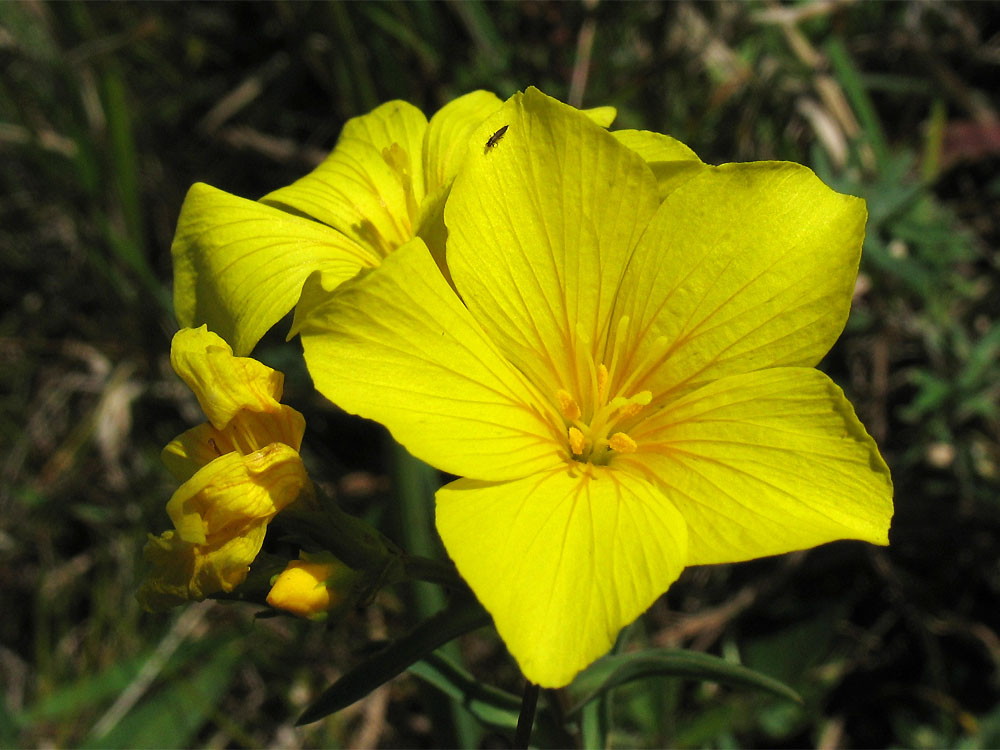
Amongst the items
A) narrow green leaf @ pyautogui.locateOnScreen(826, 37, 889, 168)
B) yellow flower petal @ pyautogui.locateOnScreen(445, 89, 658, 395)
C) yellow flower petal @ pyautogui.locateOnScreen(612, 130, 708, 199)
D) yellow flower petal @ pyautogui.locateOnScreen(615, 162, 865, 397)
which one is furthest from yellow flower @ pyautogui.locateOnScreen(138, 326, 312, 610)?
narrow green leaf @ pyautogui.locateOnScreen(826, 37, 889, 168)

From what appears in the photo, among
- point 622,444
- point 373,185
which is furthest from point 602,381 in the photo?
point 373,185

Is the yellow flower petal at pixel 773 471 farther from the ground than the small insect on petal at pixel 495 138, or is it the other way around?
the small insect on petal at pixel 495 138

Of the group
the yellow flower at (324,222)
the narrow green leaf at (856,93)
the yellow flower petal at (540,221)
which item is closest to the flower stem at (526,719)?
the yellow flower petal at (540,221)

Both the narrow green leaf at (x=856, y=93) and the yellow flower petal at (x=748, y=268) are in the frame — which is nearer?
the yellow flower petal at (x=748, y=268)

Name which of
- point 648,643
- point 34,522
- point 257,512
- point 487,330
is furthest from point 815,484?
point 34,522

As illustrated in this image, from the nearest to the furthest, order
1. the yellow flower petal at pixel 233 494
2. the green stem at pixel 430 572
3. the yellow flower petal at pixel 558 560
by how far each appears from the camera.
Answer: the yellow flower petal at pixel 558 560
the yellow flower petal at pixel 233 494
the green stem at pixel 430 572

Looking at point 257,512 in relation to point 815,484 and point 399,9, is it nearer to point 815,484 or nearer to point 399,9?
point 815,484

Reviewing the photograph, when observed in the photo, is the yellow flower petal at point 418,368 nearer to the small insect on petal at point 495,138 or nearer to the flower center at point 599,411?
the flower center at point 599,411
